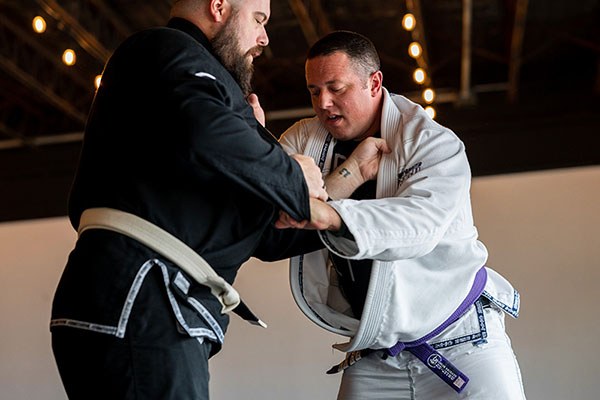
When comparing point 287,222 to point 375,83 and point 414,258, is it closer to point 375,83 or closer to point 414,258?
point 414,258

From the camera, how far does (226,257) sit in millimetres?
1924

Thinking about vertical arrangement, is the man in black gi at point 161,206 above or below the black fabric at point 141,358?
above

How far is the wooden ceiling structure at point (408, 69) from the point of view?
24.0 ft

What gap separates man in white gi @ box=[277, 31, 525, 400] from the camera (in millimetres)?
2332

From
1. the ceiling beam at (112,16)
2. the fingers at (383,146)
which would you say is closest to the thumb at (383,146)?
the fingers at (383,146)

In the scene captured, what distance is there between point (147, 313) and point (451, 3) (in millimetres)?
6019

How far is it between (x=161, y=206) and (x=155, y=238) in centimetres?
7

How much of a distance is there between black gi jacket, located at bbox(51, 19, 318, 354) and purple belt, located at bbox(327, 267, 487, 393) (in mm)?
673

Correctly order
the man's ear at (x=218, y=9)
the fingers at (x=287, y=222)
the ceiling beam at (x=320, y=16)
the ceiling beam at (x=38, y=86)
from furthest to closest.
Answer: the ceiling beam at (x=38, y=86), the ceiling beam at (x=320, y=16), the man's ear at (x=218, y=9), the fingers at (x=287, y=222)

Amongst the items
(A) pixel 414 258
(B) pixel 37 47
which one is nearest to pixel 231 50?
(A) pixel 414 258

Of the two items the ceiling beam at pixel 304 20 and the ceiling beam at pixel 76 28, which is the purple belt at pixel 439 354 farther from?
the ceiling beam at pixel 76 28

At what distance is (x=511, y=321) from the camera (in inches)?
192

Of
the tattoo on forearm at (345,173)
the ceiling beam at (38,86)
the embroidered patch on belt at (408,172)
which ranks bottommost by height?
the embroidered patch on belt at (408,172)

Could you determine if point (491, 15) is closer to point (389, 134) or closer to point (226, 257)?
point (389, 134)
